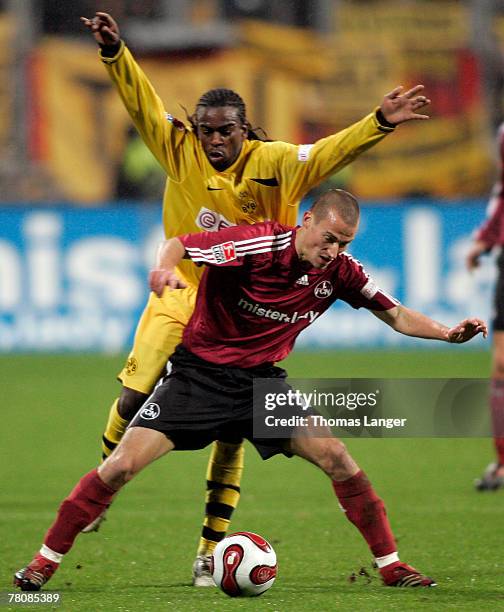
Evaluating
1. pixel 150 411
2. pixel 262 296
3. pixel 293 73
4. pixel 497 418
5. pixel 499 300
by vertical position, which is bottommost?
pixel 150 411

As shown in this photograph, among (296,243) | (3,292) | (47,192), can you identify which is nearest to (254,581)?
(296,243)

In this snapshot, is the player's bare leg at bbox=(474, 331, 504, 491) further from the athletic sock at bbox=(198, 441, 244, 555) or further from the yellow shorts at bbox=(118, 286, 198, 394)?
the yellow shorts at bbox=(118, 286, 198, 394)

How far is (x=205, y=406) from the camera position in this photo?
17.6ft

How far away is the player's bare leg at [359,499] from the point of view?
536 centimetres

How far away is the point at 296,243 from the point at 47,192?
14815mm

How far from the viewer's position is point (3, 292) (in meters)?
14.4

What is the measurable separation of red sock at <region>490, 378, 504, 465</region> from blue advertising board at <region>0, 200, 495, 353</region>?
5.79 metres

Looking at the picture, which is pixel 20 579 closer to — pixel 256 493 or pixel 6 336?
pixel 256 493

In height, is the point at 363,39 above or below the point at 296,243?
above

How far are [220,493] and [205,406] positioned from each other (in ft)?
2.41

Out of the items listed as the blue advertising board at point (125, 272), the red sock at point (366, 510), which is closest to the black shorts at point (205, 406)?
the red sock at point (366, 510)

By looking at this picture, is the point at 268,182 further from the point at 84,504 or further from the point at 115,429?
the point at 84,504

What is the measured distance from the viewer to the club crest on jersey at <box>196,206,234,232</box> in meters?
6.15

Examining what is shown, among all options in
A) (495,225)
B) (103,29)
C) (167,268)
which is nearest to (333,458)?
(167,268)
